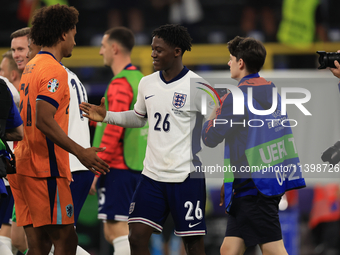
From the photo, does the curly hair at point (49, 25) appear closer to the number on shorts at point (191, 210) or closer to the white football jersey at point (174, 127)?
the white football jersey at point (174, 127)

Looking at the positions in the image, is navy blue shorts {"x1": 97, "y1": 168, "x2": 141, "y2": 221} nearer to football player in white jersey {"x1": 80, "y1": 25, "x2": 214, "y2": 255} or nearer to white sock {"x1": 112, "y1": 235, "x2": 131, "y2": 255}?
white sock {"x1": 112, "y1": 235, "x2": 131, "y2": 255}

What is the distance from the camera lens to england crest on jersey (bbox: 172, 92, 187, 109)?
3781 mm

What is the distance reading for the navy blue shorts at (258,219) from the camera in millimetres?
3633

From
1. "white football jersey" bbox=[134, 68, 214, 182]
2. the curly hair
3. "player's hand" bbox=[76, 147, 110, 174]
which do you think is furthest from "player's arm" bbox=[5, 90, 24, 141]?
"white football jersey" bbox=[134, 68, 214, 182]

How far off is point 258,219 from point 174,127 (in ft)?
3.18

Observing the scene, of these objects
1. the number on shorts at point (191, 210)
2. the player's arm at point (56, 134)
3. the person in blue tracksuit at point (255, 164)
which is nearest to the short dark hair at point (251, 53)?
the person in blue tracksuit at point (255, 164)

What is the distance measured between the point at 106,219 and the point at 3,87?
7.57 ft

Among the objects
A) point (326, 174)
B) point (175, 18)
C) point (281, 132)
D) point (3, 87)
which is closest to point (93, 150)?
point (3, 87)

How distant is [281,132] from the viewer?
12.2ft

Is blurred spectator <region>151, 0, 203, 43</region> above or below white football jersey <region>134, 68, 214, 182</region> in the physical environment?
above

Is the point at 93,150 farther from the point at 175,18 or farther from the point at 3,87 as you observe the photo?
the point at 175,18

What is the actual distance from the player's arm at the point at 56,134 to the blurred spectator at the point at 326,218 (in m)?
4.64

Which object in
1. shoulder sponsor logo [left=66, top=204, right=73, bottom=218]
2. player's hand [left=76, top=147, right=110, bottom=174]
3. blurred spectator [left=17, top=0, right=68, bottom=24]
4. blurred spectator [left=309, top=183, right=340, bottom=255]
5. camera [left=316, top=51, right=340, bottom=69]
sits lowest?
blurred spectator [left=309, top=183, right=340, bottom=255]

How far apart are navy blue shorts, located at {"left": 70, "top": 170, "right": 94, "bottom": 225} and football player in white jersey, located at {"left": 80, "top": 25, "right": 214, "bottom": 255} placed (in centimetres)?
48
